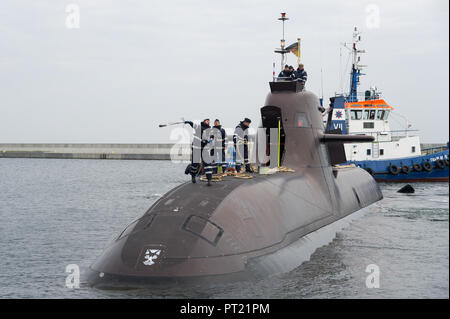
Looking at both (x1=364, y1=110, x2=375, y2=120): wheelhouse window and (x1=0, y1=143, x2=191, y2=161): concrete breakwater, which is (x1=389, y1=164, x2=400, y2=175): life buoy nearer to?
(x1=364, y1=110, x2=375, y2=120): wheelhouse window

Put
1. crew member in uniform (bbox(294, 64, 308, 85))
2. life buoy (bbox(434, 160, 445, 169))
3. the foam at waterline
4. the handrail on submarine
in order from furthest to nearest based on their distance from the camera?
life buoy (bbox(434, 160, 445, 169))
crew member in uniform (bbox(294, 64, 308, 85))
the handrail on submarine
the foam at waterline

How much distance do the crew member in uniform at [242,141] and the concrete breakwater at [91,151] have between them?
3811 inches

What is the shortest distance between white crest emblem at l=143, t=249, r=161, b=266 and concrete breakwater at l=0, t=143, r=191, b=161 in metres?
103

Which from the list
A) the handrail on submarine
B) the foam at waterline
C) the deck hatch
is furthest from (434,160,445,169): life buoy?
the deck hatch

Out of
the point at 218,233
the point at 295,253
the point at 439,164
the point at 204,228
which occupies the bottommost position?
the point at 295,253

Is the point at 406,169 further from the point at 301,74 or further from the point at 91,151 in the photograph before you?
the point at 91,151

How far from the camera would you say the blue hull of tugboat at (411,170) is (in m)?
46.9

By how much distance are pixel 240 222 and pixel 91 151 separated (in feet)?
398

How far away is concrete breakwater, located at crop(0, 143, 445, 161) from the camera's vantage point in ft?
403

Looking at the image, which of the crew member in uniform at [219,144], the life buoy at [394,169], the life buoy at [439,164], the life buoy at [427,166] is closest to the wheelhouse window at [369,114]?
the life buoy at [394,169]

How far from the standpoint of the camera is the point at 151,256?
11609 millimetres

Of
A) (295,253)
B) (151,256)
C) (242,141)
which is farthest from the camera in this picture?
(242,141)

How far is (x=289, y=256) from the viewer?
46.2ft

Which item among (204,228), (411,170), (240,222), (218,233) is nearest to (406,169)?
(411,170)
